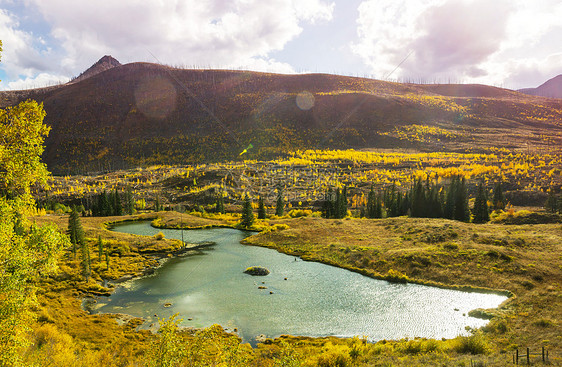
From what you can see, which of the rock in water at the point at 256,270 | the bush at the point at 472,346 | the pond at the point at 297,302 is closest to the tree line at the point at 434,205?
the pond at the point at 297,302

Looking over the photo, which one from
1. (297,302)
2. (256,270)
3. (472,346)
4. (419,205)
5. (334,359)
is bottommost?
(297,302)

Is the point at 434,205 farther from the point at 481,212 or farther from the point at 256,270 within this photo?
the point at 256,270

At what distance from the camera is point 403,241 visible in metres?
64.2

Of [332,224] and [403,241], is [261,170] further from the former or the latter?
[403,241]

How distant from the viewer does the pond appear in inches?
1340

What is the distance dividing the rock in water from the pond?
1.26m

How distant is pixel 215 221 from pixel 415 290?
7201 centimetres

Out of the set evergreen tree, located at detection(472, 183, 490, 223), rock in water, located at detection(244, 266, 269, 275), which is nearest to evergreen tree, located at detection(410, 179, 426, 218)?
evergreen tree, located at detection(472, 183, 490, 223)

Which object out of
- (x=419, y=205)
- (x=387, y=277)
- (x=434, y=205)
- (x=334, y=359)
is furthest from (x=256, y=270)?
(x=434, y=205)

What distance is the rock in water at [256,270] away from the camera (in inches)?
2050

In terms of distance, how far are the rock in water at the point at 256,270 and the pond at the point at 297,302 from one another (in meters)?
1.26

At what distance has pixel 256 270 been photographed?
52.7 metres

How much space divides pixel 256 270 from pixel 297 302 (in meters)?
13.7

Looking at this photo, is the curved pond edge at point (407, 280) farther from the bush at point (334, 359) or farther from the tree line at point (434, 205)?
the tree line at point (434, 205)
